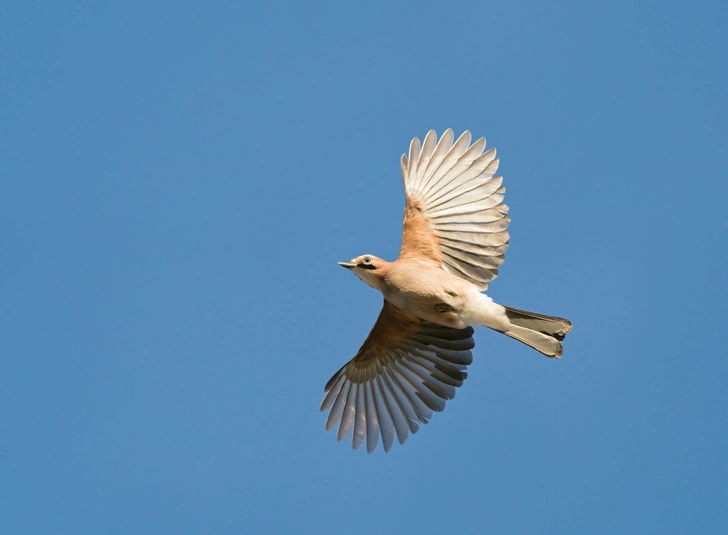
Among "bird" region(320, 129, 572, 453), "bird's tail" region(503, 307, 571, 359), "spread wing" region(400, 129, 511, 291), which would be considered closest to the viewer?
"bird's tail" region(503, 307, 571, 359)

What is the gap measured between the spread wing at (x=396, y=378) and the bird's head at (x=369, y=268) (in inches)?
14.7

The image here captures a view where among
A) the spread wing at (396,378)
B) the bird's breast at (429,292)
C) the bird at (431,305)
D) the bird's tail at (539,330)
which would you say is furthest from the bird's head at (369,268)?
the bird's tail at (539,330)

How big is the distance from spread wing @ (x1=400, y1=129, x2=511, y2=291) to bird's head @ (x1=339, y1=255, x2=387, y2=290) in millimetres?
406

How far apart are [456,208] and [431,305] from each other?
1547mm

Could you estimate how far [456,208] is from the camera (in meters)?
12.3

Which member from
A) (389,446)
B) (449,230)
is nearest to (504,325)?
(449,230)

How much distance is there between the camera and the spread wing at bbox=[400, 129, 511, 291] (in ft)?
39.7

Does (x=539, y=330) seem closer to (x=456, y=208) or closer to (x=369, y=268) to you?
(x=456, y=208)

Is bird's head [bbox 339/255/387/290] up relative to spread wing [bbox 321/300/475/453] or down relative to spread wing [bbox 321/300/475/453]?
up

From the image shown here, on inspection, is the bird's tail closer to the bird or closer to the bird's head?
the bird

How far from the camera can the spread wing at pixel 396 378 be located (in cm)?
1233

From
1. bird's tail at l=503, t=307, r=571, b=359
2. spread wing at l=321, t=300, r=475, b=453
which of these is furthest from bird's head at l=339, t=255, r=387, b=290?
bird's tail at l=503, t=307, r=571, b=359

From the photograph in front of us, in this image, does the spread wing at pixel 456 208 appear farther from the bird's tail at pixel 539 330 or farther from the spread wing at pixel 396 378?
the spread wing at pixel 396 378

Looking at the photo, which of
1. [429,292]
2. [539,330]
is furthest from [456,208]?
[539,330]
